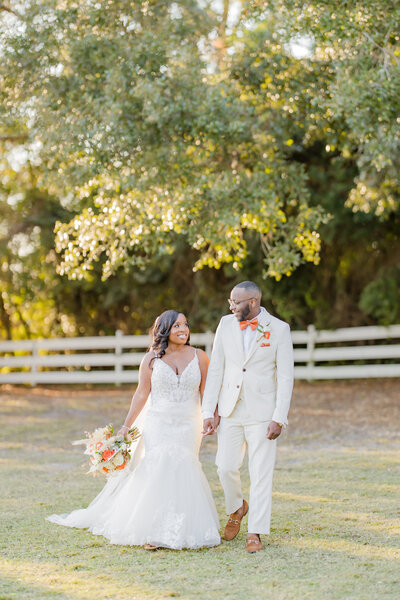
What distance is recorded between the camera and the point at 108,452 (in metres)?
5.31

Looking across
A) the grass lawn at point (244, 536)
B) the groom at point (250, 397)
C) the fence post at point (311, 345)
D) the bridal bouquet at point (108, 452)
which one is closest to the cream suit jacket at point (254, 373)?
the groom at point (250, 397)

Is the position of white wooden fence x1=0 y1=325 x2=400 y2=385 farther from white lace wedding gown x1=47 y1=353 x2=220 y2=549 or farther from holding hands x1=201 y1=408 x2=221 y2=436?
holding hands x1=201 y1=408 x2=221 y2=436

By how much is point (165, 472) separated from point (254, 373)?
90 cm

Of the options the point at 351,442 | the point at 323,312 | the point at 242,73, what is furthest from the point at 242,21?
the point at 323,312

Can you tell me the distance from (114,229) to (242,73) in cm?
283

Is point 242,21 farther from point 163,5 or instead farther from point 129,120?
point 129,120

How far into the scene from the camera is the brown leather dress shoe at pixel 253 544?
4922 mm

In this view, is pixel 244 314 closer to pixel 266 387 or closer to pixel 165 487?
pixel 266 387

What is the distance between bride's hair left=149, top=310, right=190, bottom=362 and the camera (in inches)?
215

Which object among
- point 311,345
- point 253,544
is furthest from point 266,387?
point 311,345

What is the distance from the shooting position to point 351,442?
9.78 metres

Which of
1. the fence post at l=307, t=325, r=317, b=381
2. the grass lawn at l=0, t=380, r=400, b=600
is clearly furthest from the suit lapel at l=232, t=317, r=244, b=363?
the fence post at l=307, t=325, r=317, b=381

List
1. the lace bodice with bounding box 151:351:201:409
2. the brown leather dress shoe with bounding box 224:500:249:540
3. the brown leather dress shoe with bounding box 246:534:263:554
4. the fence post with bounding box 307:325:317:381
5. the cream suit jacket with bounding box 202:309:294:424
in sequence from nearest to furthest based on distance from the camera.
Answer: the brown leather dress shoe with bounding box 246:534:263:554, the cream suit jacket with bounding box 202:309:294:424, the brown leather dress shoe with bounding box 224:500:249:540, the lace bodice with bounding box 151:351:201:409, the fence post with bounding box 307:325:317:381

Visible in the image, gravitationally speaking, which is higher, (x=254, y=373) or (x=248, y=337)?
(x=248, y=337)
